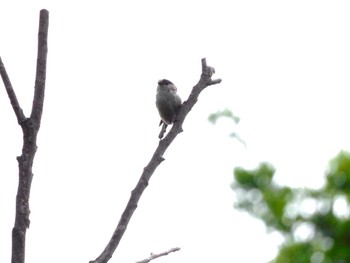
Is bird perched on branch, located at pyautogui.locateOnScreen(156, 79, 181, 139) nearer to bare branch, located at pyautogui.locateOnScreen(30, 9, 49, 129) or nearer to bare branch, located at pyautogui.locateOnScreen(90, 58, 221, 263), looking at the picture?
bare branch, located at pyautogui.locateOnScreen(90, 58, 221, 263)

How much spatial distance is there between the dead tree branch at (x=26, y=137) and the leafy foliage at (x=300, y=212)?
5.94ft

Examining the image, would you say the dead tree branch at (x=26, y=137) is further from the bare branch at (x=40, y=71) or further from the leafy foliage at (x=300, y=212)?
the leafy foliage at (x=300, y=212)

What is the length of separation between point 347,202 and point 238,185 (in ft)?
2.49

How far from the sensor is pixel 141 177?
2.41m

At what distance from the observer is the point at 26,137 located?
2172mm

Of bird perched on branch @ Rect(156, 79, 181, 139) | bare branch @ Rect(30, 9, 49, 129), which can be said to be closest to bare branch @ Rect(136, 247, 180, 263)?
bare branch @ Rect(30, 9, 49, 129)

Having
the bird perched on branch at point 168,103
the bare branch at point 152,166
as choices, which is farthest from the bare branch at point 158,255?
the bird perched on branch at point 168,103

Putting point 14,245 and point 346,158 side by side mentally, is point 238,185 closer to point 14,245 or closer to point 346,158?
point 346,158

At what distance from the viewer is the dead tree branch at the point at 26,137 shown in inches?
80.4

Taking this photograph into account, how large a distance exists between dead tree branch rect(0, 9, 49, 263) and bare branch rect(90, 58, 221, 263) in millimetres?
320

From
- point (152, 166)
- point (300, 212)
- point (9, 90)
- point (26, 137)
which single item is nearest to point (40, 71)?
point (9, 90)

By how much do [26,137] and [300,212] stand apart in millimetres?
2081

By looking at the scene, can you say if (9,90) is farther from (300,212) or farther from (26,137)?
(300,212)

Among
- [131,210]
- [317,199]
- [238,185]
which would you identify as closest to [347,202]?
[317,199]
